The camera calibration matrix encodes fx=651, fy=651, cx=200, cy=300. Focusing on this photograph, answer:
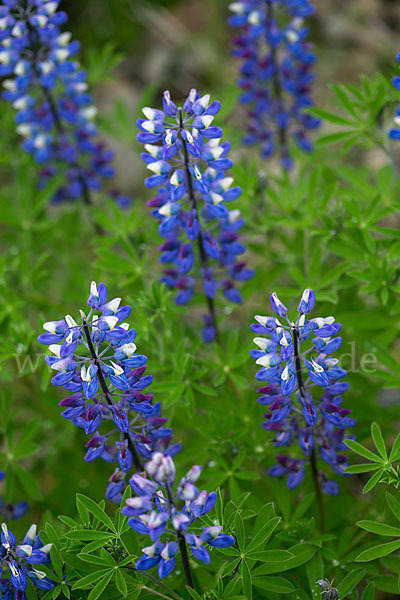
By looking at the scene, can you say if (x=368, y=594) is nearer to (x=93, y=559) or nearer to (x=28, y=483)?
(x=93, y=559)

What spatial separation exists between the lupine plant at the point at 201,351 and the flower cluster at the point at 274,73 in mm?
18

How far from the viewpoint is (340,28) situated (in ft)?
28.9

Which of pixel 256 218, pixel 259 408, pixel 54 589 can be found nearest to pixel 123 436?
pixel 54 589

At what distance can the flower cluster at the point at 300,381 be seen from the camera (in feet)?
8.88

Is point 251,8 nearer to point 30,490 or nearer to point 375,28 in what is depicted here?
point 30,490

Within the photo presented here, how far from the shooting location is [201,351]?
439 centimetres

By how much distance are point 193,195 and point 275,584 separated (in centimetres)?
187

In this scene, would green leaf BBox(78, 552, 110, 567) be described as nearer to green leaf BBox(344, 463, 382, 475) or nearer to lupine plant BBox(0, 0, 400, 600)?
lupine plant BBox(0, 0, 400, 600)

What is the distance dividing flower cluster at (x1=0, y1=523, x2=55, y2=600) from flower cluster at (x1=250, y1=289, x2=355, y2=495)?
1158 mm

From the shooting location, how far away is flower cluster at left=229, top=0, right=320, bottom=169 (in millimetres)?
4543

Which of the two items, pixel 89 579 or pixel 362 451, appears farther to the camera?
pixel 362 451

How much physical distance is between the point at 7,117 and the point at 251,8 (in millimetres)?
1956

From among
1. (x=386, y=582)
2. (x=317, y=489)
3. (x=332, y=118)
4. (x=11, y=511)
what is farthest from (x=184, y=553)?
(x=332, y=118)

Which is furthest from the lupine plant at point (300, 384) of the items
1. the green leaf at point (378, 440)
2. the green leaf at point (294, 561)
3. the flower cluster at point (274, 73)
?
the flower cluster at point (274, 73)
